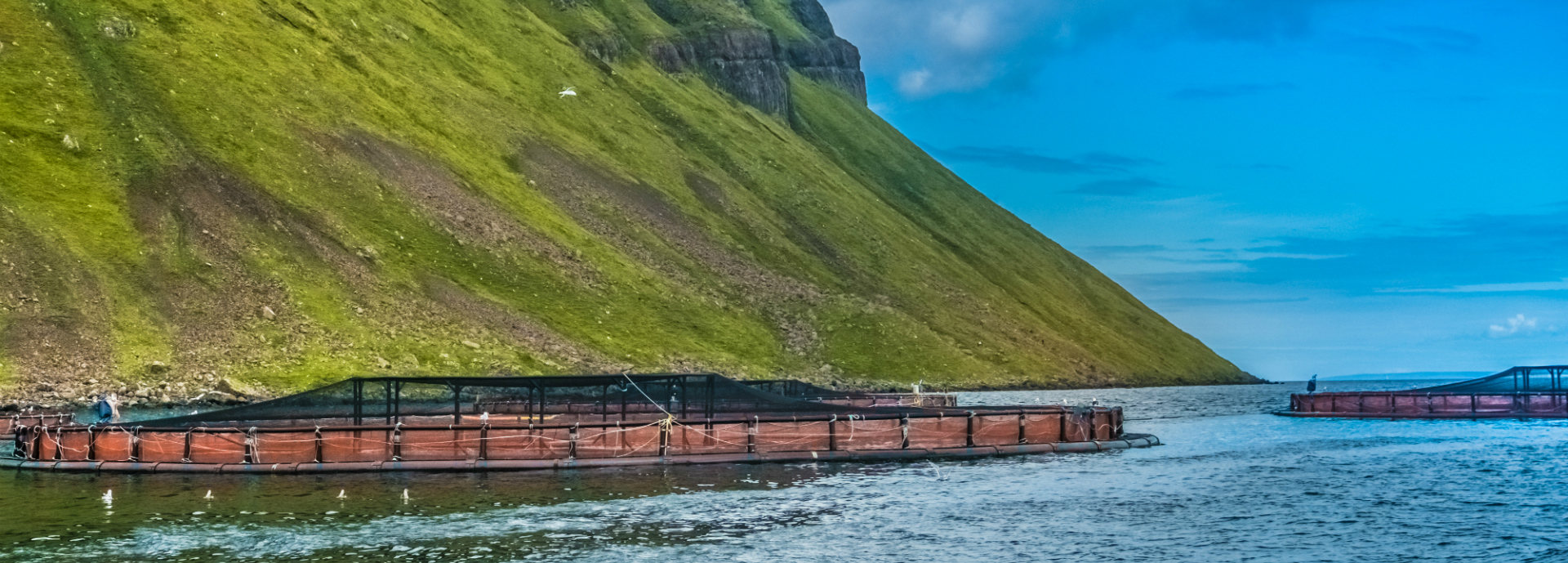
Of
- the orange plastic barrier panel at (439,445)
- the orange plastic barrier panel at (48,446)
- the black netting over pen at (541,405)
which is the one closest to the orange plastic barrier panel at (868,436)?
the black netting over pen at (541,405)

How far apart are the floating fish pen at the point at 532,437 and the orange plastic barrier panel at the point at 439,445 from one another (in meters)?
0.05

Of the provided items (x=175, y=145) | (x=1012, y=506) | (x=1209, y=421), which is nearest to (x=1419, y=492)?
(x=1012, y=506)

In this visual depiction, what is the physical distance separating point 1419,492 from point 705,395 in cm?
3494

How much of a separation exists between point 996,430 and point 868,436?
7.49 m

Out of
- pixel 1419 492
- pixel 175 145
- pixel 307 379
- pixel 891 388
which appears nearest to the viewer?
pixel 1419 492

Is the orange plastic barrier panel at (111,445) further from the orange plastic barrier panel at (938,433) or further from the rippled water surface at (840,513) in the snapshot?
the orange plastic barrier panel at (938,433)

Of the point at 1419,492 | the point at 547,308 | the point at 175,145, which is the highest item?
the point at 175,145

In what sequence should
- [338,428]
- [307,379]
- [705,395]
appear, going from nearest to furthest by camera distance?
[338,428]
[705,395]
[307,379]

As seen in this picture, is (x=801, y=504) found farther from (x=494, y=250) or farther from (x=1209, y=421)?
(x=494, y=250)

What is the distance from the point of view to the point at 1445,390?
113312 millimetres

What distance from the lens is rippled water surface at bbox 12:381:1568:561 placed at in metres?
37.7

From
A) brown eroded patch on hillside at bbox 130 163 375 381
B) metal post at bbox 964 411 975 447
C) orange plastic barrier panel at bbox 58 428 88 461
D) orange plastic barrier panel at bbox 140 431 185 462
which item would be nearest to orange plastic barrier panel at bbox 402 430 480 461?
orange plastic barrier panel at bbox 140 431 185 462

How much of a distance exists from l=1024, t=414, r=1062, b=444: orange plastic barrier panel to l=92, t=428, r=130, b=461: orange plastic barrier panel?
44360 millimetres

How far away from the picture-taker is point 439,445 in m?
61.0
